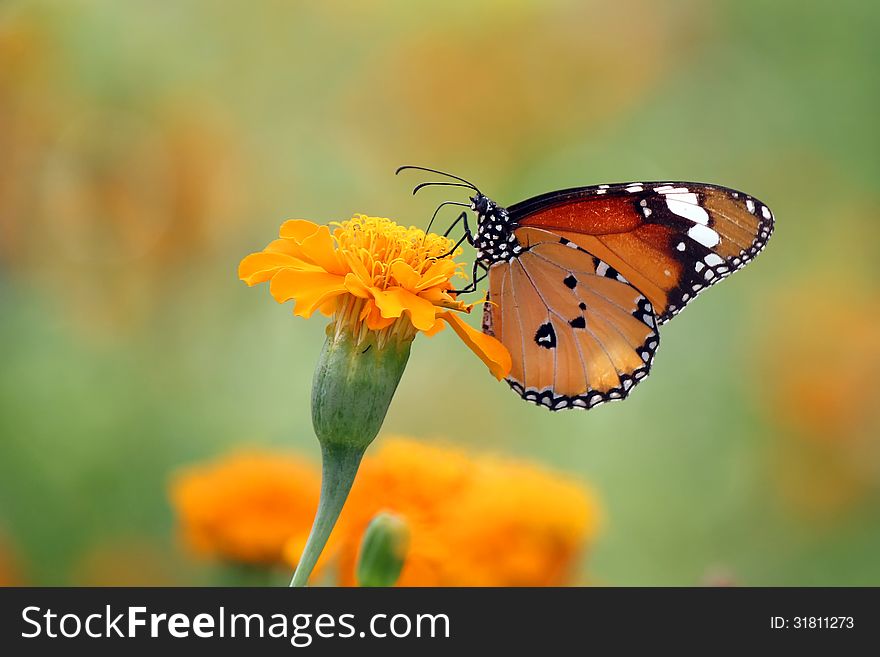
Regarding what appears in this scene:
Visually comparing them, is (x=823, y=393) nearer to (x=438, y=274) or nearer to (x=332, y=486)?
(x=438, y=274)

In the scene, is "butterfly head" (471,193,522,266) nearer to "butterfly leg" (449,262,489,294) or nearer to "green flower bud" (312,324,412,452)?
"butterfly leg" (449,262,489,294)

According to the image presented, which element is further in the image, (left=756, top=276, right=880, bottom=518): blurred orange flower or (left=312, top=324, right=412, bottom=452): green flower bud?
(left=756, top=276, right=880, bottom=518): blurred orange flower

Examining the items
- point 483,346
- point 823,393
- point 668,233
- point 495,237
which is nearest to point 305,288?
point 483,346

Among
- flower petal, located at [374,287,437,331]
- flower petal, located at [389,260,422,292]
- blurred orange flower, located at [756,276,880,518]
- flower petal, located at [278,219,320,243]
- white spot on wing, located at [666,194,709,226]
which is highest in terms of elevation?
blurred orange flower, located at [756,276,880,518]

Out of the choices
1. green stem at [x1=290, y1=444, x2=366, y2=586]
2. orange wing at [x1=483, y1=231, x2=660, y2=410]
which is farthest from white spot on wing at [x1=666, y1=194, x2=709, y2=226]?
green stem at [x1=290, y1=444, x2=366, y2=586]

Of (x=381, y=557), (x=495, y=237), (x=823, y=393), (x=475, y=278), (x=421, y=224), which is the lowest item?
(x=381, y=557)

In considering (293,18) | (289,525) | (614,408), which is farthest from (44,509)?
(293,18)

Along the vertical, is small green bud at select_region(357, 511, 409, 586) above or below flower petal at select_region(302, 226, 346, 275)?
below
